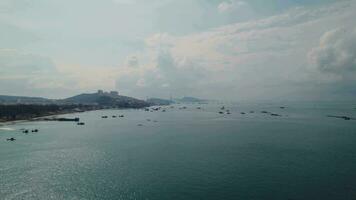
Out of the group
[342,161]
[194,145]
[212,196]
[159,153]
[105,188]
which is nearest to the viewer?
[212,196]

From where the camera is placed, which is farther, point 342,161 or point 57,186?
point 342,161

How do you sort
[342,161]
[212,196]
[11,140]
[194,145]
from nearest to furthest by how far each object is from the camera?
1. [212,196]
2. [342,161]
3. [194,145]
4. [11,140]

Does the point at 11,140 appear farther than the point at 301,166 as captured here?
Yes

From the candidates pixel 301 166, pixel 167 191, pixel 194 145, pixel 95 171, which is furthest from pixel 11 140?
pixel 301 166

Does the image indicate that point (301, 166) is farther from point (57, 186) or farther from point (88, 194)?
point (57, 186)

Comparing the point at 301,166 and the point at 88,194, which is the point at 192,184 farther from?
the point at 301,166

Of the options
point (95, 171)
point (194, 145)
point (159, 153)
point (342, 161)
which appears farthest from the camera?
point (194, 145)

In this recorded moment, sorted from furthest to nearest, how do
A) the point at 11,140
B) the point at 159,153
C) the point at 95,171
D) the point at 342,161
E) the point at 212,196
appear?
the point at 11,140
the point at 159,153
the point at 342,161
the point at 95,171
the point at 212,196

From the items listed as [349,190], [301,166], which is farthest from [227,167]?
[349,190]
